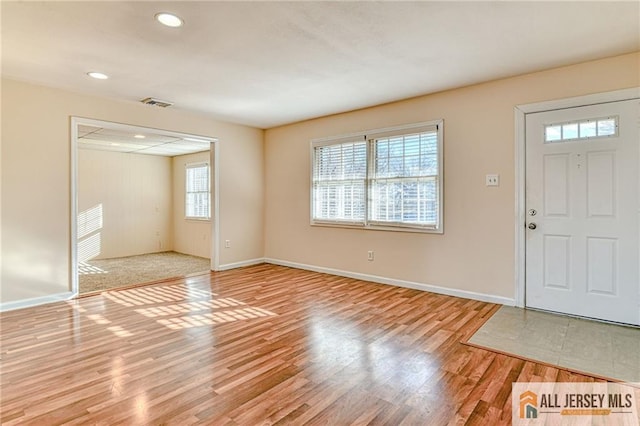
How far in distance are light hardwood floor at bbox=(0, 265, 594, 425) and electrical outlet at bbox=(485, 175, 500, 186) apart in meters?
1.36

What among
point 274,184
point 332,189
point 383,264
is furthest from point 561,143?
point 274,184

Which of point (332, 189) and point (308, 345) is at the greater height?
point (332, 189)

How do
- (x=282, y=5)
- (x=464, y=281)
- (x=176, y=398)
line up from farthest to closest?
(x=464, y=281) < (x=282, y=5) < (x=176, y=398)

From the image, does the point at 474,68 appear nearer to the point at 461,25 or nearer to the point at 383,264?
the point at 461,25

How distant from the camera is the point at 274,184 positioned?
6227 millimetres

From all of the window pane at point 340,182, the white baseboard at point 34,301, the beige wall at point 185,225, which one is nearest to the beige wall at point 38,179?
the white baseboard at point 34,301

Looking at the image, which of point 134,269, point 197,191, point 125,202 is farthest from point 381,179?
point 125,202

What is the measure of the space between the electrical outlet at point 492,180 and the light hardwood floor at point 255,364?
4.45ft

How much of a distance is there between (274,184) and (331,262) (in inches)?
72.5

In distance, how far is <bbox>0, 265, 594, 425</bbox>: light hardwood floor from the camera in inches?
74.4

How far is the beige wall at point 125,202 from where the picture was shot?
7.09 metres

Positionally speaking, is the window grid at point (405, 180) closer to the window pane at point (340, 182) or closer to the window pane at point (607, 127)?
the window pane at point (340, 182)

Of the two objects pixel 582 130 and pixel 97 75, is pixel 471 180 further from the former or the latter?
pixel 97 75

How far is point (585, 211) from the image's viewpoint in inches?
131
